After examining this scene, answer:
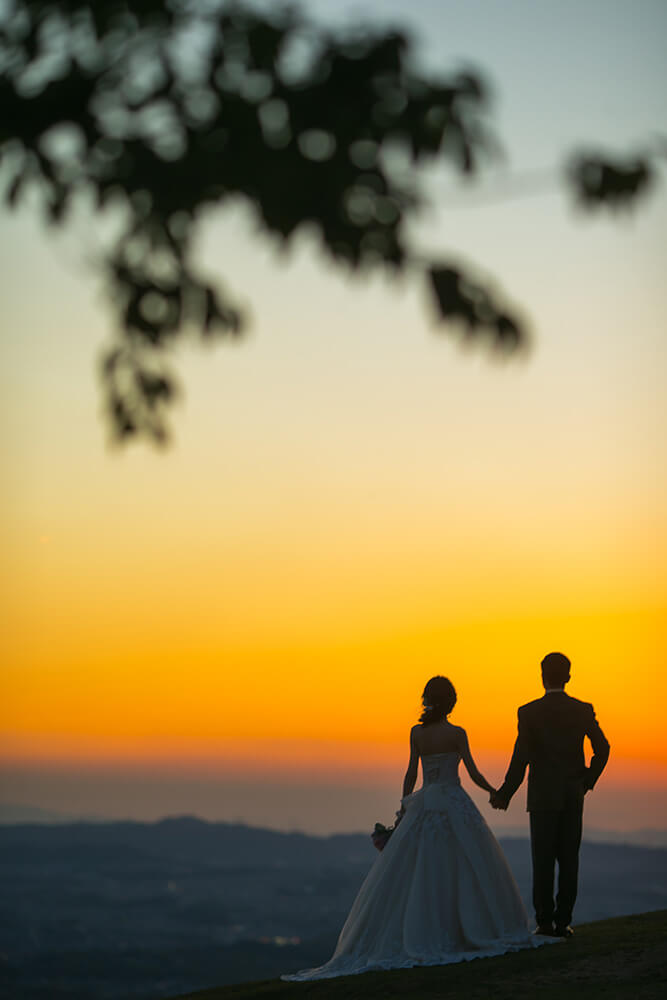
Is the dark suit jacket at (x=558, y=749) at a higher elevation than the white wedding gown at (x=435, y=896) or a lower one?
higher

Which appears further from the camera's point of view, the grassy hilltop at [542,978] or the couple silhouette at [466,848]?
the couple silhouette at [466,848]

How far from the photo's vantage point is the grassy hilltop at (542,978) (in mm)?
11586

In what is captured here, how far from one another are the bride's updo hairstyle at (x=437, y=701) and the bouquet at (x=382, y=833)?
127 cm

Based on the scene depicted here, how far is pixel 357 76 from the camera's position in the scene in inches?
259

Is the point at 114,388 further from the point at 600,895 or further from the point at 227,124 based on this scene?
the point at 600,895

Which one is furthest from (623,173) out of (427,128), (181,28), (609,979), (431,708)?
(431,708)

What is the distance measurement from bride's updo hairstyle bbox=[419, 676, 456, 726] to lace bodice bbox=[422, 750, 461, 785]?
409 millimetres

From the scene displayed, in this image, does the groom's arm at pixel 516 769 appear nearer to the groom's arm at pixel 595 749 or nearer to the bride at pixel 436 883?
the bride at pixel 436 883

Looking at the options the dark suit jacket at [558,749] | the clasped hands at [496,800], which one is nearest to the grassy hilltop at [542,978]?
the dark suit jacket at [558,749]

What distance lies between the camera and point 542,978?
1209 centimetres

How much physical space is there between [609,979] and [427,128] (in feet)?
28.1

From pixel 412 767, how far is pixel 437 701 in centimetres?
89

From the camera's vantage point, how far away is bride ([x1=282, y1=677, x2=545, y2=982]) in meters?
14.1

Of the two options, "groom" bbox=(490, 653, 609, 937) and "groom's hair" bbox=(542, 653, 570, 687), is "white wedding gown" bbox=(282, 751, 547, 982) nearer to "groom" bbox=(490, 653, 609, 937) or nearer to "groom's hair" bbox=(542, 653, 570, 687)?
"groom" bbox=(490, 653, 609, 937)
